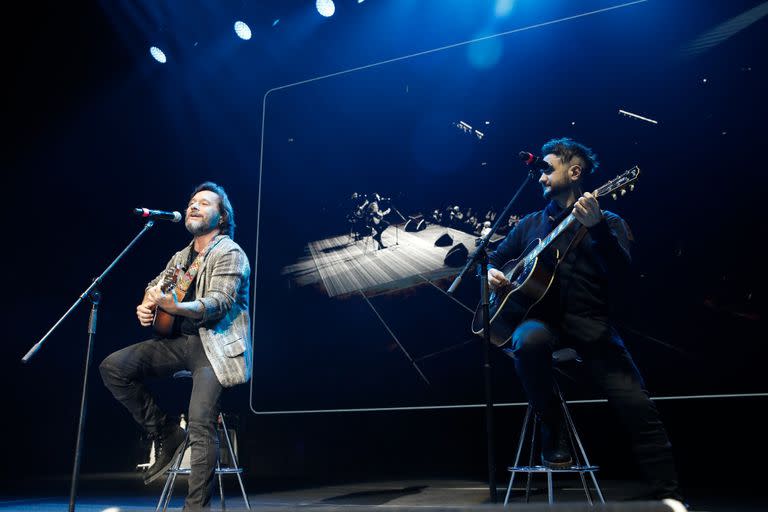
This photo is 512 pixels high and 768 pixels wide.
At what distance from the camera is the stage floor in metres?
3.36

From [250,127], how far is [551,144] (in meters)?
3.26

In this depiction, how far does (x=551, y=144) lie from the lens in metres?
3.46

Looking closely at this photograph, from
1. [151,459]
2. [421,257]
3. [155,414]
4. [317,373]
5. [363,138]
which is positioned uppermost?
[363,138]

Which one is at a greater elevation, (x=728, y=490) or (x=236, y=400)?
(x=236, y=400)

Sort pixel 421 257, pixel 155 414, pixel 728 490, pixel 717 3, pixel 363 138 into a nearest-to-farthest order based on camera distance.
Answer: pixel 155 414
pixel 728 490
pixel 717 3
pixel 421 257
pixel 363 138

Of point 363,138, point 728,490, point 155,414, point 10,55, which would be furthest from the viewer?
point 10,55

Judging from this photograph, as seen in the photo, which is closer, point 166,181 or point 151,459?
point 151,459

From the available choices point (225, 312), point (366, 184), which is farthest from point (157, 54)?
point (225, 312)

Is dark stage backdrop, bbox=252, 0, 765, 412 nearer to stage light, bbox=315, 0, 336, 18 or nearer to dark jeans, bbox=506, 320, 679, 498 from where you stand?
stage light, bbox=315, 0, 336, 18

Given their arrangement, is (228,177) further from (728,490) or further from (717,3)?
(728,490)

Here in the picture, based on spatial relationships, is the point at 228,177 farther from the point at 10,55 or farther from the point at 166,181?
the point at 10,55

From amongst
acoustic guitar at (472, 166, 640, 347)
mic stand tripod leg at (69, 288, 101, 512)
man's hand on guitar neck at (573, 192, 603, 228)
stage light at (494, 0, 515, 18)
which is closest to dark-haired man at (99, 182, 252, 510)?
mic stand tripod leg at (69, 288, 101, 512)

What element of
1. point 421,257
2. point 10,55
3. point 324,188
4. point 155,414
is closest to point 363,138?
point 324,188

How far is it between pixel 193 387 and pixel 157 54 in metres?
3.87
